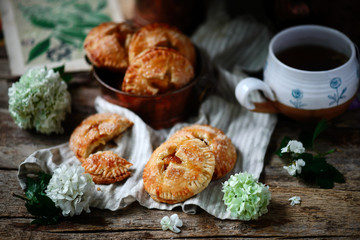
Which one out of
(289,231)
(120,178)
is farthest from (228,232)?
(120,178)

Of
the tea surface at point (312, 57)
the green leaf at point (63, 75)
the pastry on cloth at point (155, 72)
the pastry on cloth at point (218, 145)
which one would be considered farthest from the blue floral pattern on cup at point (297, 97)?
the green leaf at point (63, 75)

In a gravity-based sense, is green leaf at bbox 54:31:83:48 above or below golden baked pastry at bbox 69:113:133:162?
above

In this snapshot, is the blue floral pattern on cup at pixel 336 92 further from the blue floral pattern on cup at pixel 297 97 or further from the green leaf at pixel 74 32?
the green leaf at pixel 74 32

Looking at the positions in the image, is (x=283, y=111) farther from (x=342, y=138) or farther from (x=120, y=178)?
(x=120, y=178)

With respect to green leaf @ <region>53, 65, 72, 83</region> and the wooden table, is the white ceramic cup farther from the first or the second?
green leaf @ <region>53, 65, 72, 83</region>

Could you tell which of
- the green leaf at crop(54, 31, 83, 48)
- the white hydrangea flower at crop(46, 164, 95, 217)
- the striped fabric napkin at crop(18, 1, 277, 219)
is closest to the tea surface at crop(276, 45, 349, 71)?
the striped fabric napkin at crop(18, 1, 277, 219)

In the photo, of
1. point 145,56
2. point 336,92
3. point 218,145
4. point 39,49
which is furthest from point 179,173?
point 39,49

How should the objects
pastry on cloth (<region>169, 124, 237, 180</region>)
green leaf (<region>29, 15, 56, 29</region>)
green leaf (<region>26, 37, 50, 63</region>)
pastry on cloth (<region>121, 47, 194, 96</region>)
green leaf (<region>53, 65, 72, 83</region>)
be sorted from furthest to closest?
green leaf (<region>29, 15, 56, 29</region>) → green leaf (<region>26, 37, 50, 63</region>) → green leaf (<region>53, 65, 72, 83</region>) → pastry on cloth (<region>121, 47, 194, 96</region>) → pastry on cloth (<region>169, 124, 237, 180</region>)
